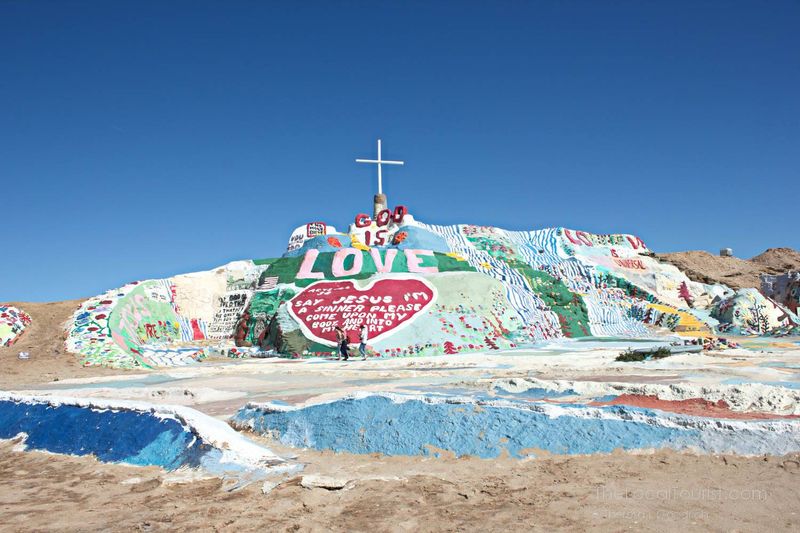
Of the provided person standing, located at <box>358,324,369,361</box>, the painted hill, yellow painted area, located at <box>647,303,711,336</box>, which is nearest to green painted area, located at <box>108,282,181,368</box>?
the painted hill

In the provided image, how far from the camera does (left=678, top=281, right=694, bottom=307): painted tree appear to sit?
27734 millimetres

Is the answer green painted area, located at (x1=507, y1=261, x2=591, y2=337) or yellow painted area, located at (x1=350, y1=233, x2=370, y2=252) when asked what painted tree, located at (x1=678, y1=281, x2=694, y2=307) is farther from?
yellow painted area, located at (x1=350, y1=233, x2=370, y2=252)

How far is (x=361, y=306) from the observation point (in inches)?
739

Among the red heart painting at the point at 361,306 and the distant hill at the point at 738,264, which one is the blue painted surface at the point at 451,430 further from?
the distant hill at the point at 738,264

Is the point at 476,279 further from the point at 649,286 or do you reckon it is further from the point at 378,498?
the point at 378,498

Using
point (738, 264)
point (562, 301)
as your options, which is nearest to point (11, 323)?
point (562, 301)

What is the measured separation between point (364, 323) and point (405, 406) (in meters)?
11.7

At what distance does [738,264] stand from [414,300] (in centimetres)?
3666

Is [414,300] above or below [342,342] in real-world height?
Result: above

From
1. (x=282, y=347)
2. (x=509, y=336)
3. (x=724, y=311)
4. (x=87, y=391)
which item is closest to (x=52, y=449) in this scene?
(x=87, y=391)

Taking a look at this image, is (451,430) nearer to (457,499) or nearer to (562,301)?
(457,499)

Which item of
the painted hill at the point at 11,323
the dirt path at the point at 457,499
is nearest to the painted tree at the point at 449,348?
the dirt path at the point at 457,499

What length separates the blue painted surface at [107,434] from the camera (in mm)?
5973

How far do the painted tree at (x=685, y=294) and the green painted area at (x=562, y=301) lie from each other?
23.4 ft
